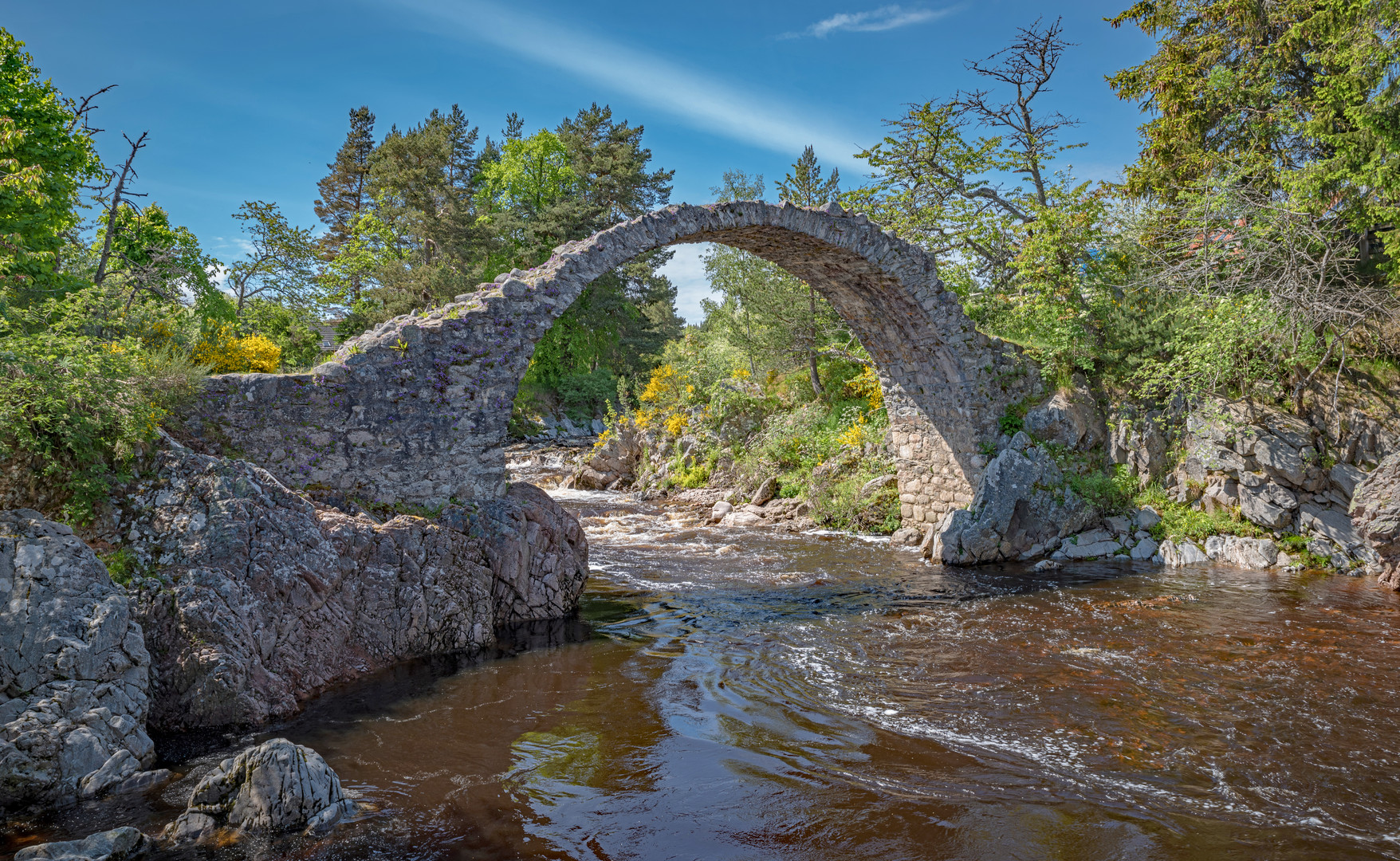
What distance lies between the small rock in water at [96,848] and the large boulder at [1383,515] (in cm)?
1167

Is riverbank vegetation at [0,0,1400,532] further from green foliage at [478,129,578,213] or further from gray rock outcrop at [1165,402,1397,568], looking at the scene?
green foliage at [478,129,578,213]

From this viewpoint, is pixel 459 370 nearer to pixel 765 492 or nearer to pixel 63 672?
pixel 63 672

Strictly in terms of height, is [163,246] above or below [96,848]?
above

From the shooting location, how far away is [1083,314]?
1164 cm

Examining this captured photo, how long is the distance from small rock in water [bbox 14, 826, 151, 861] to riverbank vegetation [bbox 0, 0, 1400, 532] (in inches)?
105

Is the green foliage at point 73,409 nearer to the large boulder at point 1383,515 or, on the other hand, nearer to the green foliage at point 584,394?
the large boulder at point 1383,515

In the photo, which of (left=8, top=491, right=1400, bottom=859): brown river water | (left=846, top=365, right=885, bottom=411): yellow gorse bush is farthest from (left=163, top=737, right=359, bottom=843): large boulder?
(left=846, top=365, right=885, bottom=411): yellow gorse bush

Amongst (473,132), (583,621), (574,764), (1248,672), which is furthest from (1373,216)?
(473,132)

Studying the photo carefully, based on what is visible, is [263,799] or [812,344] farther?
[812,344]

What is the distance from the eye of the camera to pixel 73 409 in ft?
16.6

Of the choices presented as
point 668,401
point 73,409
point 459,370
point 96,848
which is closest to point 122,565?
point 73,409

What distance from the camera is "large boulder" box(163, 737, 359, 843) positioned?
3.66 m

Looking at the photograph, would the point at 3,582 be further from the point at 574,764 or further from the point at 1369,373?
the point at 1369,373

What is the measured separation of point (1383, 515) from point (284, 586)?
37.6 feet
